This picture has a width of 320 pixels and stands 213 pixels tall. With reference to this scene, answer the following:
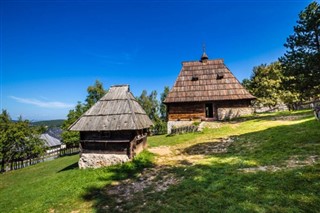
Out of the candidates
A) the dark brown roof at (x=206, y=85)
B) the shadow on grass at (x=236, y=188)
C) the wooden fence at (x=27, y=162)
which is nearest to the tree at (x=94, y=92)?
the wooden fence at (x=27, y=162)

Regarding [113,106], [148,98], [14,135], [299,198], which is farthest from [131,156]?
[148,98]

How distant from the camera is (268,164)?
8.05 m

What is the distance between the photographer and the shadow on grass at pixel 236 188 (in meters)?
5.36

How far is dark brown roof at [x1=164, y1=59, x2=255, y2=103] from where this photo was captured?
22500 millimetres

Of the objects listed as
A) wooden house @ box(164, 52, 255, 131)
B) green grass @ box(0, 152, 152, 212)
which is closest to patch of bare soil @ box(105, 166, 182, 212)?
green grass @ box(0, 152, 152, 212)

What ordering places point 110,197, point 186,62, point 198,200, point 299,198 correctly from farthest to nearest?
point 186,62 < point 110,197 < point 198,200 < point 299,198

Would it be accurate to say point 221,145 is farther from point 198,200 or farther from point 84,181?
point 84,181

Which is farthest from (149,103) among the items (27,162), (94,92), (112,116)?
(112,116)

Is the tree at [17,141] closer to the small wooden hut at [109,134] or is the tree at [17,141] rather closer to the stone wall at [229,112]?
the small wooden hut at [109,134]

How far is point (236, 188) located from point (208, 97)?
16.9 meters

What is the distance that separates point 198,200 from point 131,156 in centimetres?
696

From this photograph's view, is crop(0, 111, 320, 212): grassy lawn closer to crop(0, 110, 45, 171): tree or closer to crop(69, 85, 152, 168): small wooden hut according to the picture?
crop(69, 85, 152, 168): small wooden hut

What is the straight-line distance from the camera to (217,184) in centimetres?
707

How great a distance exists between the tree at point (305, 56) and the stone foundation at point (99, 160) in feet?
69.0
